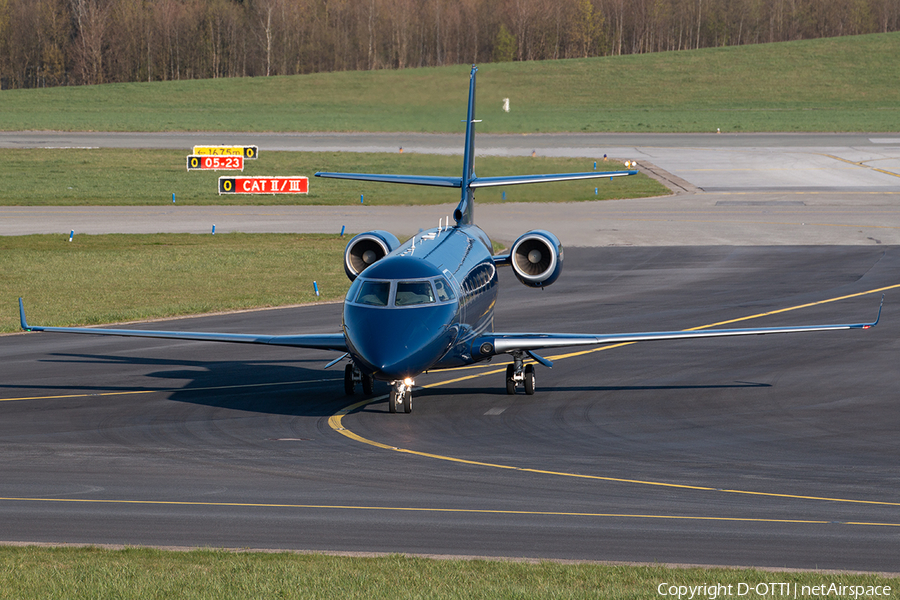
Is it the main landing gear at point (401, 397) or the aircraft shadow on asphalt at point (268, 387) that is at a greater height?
the main landing gear at point (401, 397)

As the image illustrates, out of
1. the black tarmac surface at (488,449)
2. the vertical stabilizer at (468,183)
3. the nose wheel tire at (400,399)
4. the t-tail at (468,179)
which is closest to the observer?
the black tarmac surface at (488,449)

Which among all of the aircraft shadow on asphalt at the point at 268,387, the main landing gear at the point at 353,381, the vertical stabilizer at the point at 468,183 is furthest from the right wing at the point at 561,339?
the vertical stabilizer at the point at 468,183

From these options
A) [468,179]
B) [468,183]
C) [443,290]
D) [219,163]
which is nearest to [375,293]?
[443,290]

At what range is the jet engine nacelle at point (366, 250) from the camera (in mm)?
27625

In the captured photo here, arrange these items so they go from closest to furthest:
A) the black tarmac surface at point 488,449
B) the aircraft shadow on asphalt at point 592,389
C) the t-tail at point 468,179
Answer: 1. the black tarmac surface at point 488,449
2. the aircraft shadow on asphalt at point 592,389
3. the t-tail at point 468,179

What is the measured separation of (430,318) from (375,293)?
1.27m

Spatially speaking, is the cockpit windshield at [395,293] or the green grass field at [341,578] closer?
the green grass field at [341,578]

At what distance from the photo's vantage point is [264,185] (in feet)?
243

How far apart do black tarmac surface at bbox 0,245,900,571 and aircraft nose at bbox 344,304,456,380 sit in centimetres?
130

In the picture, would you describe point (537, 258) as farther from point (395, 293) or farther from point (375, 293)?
point (375, 293)

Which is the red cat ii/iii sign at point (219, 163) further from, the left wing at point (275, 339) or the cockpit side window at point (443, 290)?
the cockpit side window at point (443, 290)

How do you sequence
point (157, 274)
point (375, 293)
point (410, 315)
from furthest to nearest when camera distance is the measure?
point (157, 274)
point (375, 293)
point (410, 315)

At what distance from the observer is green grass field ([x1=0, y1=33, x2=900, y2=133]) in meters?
121

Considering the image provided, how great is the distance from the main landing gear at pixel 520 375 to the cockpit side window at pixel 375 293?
4.24 meters
